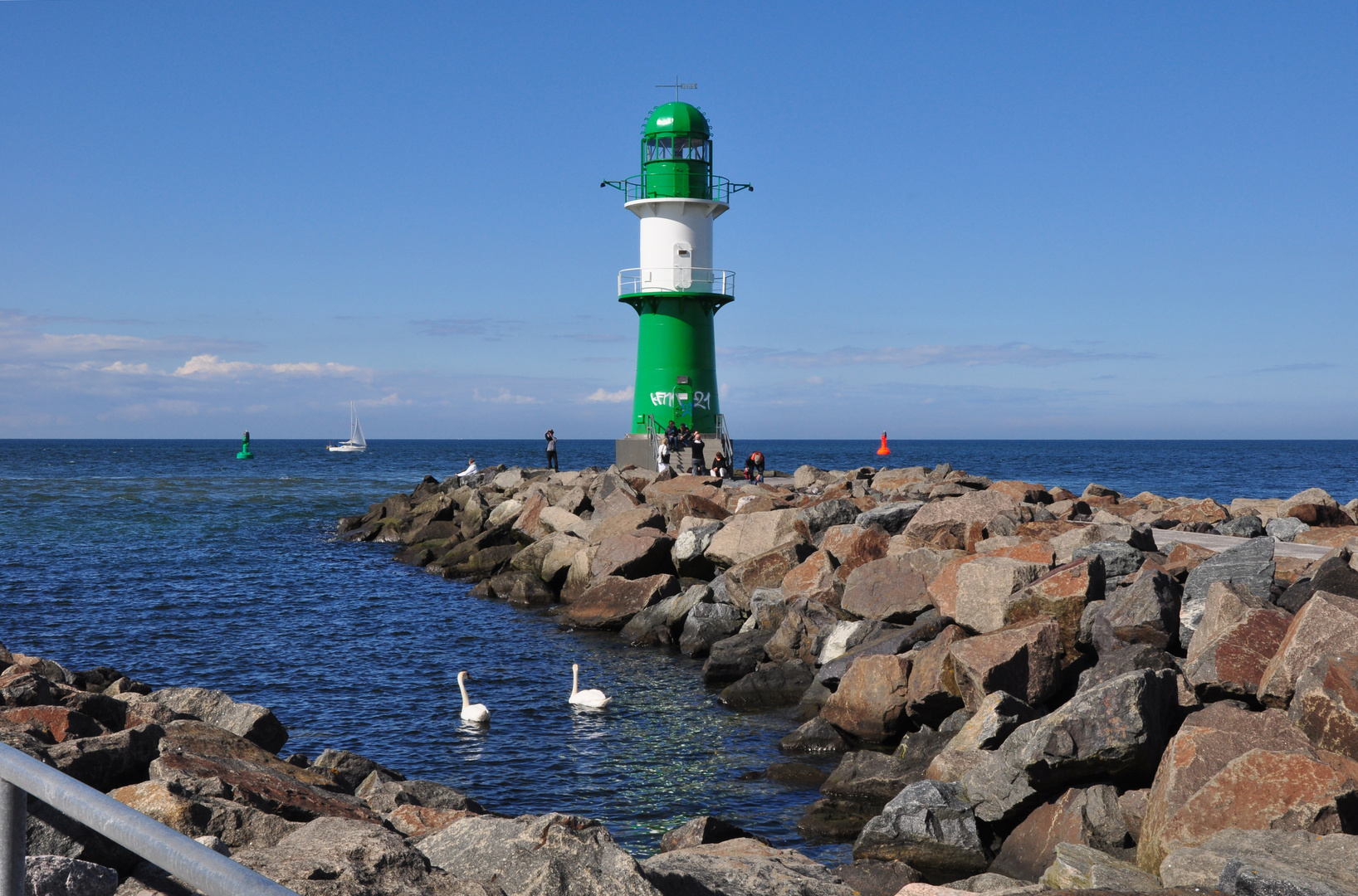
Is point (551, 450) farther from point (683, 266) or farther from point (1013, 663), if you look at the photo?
point (1013, 663)

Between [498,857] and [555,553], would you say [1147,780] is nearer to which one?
[498,857]

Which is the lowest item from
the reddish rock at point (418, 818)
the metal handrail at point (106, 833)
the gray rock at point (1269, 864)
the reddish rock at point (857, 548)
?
the reddish rock at point (418, 818)

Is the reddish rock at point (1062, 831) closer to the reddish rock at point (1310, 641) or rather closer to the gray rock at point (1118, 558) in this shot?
the reddish rock at point (1310, 641)

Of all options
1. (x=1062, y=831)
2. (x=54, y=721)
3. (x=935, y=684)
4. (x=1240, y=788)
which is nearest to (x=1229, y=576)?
(x=935, y=684)

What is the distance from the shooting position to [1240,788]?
6156mm

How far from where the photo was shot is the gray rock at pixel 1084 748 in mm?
7230

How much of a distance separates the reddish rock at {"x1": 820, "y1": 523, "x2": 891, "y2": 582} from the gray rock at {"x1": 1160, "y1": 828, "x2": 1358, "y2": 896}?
8.74m

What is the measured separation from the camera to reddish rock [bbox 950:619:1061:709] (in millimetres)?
9281

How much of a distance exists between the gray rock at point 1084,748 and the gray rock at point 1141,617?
6.04ft

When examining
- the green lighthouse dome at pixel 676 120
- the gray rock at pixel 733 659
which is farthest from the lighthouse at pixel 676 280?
the gray rock at pixel 733 659

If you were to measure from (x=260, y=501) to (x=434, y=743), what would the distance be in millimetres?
37541

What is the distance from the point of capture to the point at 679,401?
3100 cm

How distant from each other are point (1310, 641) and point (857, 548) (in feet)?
23.8

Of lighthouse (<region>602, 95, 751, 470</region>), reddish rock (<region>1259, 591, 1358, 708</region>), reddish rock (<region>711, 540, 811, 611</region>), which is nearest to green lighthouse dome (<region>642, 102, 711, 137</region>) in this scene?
lighthouse (<region>602, 95, 751, 470</region>)
